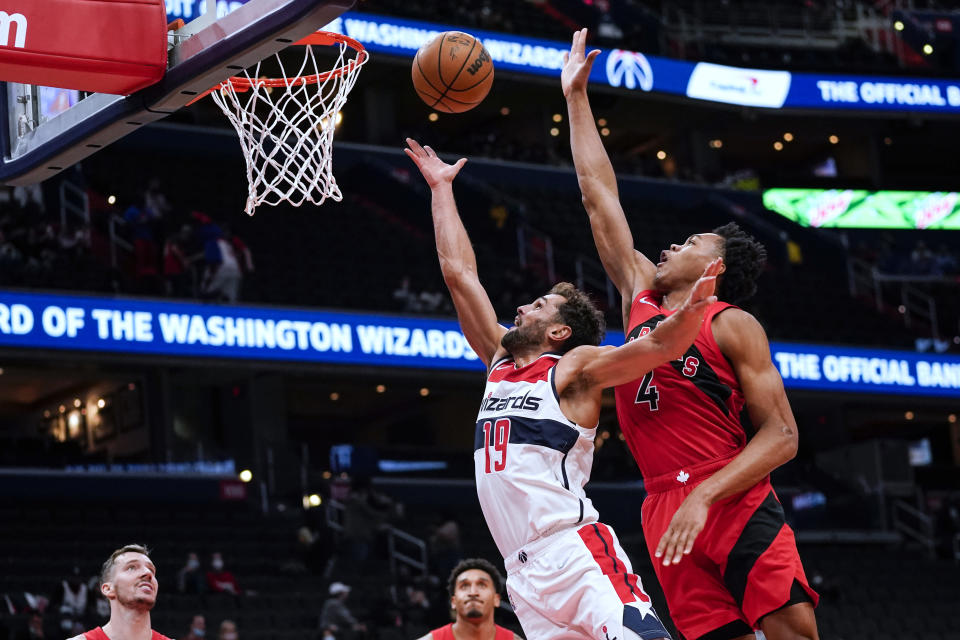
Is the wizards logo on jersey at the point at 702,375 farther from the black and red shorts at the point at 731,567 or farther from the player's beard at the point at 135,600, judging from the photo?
the player's beard at the point at 135,600

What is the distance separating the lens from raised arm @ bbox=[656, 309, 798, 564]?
183 inches

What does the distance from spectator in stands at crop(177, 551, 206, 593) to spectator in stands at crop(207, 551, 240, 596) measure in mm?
165

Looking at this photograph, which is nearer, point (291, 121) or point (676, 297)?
point (676, 297)

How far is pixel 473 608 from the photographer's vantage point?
7074 mm

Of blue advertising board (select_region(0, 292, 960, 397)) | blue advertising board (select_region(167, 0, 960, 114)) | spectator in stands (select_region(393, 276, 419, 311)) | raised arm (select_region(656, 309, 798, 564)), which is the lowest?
raised arm (select_region(656, 309, 798, 564))

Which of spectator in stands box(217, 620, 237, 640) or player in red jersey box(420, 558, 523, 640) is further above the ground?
player in red jersey box(420, 558, 523, 640)

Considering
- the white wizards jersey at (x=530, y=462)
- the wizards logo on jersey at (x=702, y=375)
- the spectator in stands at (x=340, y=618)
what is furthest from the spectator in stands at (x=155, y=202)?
the wizards logo on jersey at (x=702, y=375)

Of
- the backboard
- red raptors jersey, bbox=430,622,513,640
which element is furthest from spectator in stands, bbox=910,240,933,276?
the backboard

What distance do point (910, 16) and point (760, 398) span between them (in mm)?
27432

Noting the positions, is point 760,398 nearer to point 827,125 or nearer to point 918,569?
point 918,569

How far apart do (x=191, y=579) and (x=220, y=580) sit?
1.32 feet

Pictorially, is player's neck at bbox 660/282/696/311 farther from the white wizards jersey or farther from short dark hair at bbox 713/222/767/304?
the white wizards jersey

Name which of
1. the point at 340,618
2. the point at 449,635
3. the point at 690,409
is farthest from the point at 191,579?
the point at 690,409

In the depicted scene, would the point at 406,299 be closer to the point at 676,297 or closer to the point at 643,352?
the point at 676,297
